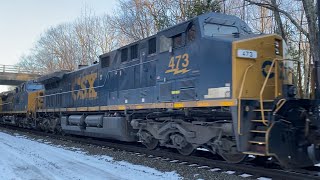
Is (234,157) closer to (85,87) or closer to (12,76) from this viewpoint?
(85,87)

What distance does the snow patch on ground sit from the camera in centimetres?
763

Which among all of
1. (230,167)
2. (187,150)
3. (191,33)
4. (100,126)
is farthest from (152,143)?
(191,33)

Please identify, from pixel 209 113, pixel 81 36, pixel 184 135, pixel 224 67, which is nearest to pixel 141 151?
pixel 184 135

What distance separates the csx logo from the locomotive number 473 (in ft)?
18.1

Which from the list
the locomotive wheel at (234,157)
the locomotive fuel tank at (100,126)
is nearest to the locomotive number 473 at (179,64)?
the locomotive wheel at (234,157)

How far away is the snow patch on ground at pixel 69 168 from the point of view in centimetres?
763

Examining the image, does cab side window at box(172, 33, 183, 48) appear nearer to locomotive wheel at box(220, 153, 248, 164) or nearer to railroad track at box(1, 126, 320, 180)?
railroad track at box(1, 126, 320, 180)

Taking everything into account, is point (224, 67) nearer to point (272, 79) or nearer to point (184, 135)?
point (272, 79)

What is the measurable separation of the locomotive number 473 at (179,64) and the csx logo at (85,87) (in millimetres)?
5523

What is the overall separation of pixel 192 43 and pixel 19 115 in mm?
20897

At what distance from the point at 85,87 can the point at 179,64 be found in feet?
23.5

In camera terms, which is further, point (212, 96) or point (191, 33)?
point (191, 33)

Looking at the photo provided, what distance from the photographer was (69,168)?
28.2 feet

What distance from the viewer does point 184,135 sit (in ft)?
30.0
